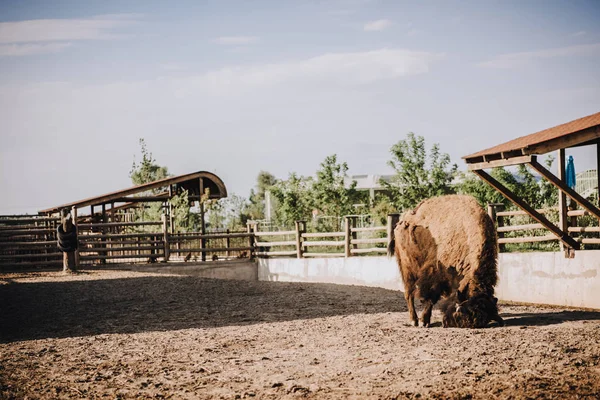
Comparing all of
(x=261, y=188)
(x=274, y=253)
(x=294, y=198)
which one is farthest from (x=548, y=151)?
(x=261, y=188)

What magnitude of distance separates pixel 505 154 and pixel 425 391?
525cm

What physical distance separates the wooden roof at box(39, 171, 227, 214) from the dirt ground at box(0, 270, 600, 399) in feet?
39.2

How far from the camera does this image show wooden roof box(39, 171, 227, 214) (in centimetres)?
2434

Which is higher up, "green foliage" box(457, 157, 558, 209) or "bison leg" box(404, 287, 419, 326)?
"green foliage" box(457, 157, 558, 209)

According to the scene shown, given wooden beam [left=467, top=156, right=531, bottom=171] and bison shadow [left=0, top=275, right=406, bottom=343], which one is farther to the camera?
bison shadow [left=0, top=275, right=406, bottom=343]

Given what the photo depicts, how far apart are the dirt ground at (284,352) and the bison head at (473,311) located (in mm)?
146

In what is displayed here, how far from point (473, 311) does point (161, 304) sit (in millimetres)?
6343

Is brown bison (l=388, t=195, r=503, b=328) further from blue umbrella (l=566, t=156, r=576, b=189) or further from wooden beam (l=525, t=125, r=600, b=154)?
blue umbrella (l=566, t=156, r=576, b=189)

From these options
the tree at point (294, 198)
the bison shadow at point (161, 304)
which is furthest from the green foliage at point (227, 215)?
the bison shadow at point (161, 304)

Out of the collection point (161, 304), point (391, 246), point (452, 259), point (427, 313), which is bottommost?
point (161, 304)

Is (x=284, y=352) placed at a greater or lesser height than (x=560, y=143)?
lesser

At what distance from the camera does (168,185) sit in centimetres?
2648

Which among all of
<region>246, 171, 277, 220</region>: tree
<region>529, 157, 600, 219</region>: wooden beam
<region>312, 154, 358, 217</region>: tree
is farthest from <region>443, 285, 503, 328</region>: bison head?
<region>246, 171, 277, 220</region>: tree

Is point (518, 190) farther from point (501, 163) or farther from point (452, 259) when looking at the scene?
point (452, 259)
